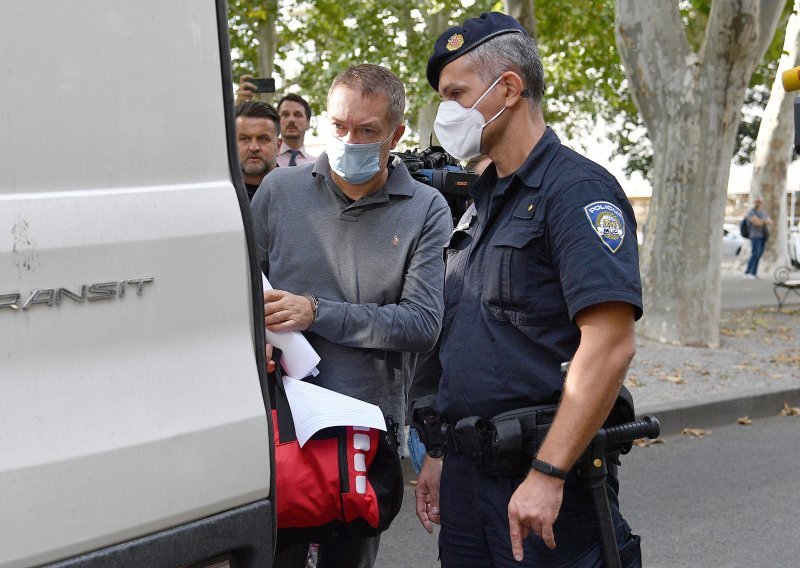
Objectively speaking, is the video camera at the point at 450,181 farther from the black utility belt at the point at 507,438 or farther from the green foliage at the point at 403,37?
the green foliage at the point at 403,37

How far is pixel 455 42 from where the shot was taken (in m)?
2.44

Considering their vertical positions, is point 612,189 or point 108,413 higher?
point 612,189

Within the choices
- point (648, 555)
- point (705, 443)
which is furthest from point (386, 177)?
point (705, 443)

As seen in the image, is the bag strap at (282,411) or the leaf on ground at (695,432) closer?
the bag strap at (282,411)

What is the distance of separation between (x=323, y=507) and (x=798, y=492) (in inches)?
167

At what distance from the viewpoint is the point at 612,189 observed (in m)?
2.22

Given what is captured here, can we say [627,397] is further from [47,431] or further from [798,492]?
[798,492]

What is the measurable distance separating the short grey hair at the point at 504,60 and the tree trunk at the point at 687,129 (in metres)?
8.43

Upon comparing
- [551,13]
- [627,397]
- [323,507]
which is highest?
[551,13]

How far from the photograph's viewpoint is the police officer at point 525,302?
2.12 metres

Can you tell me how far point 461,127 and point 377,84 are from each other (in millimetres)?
417

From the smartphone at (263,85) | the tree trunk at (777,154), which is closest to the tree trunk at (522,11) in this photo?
the smartphone at (263,85)

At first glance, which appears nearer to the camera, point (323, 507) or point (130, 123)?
point (130, 123)

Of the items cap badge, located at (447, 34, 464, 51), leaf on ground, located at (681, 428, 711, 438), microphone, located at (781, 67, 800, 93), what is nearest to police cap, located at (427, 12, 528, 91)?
cap badge, located at (447, 34, 464, 51)
